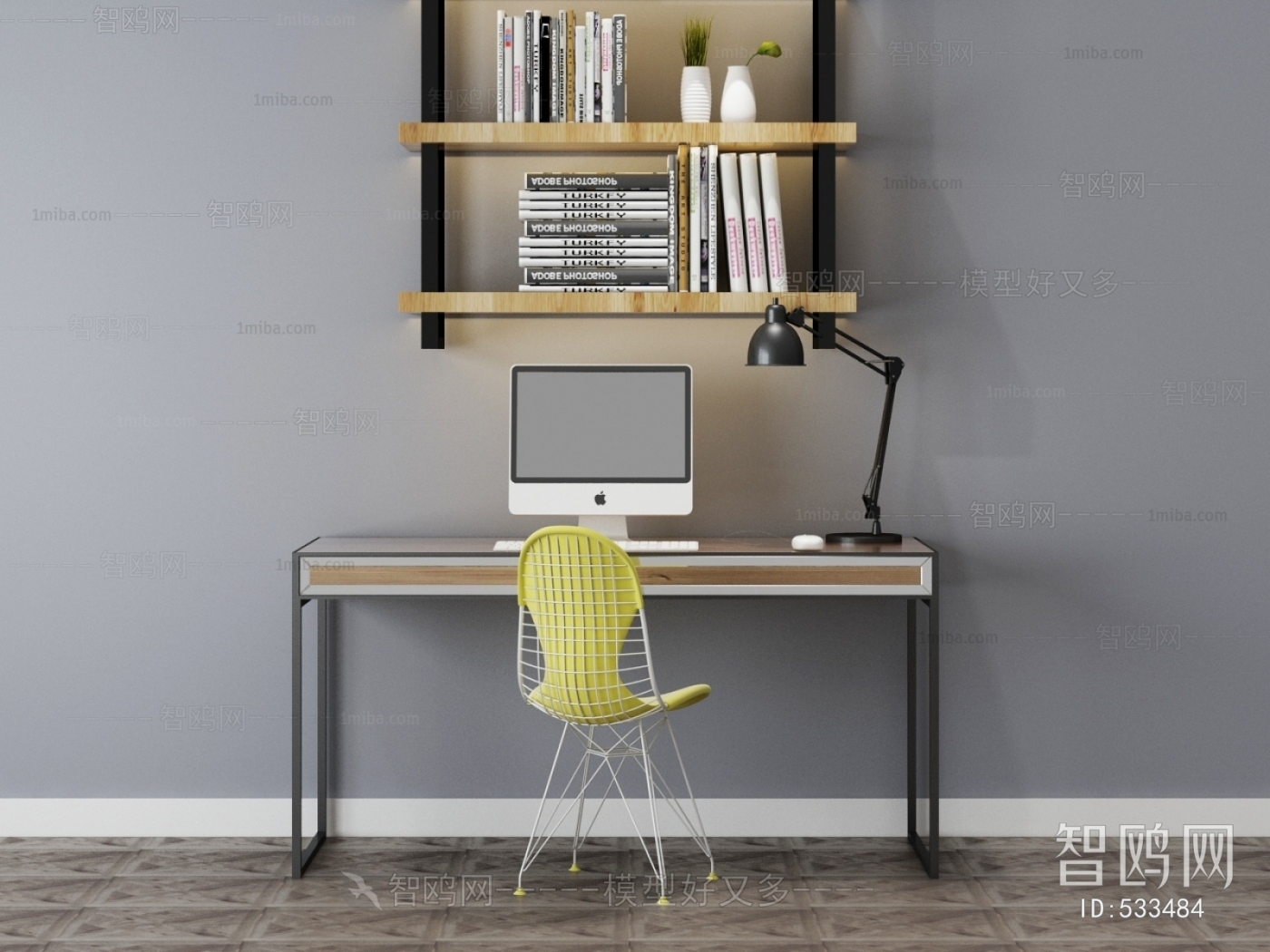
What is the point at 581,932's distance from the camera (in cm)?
273

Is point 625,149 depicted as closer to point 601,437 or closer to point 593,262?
point 593,262

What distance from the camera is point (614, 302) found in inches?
124

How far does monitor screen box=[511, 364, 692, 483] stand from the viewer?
3.22m

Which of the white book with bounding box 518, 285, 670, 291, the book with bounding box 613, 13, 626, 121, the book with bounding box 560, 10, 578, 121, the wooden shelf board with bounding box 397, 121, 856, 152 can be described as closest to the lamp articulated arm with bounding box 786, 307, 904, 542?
the white book with bounding box 518, 285, 670, 291

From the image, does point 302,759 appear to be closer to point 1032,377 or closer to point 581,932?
point 581,932

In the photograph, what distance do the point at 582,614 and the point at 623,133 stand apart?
51.2 inches

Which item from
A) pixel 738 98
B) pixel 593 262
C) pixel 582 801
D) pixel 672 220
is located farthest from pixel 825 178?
pixel 582 801

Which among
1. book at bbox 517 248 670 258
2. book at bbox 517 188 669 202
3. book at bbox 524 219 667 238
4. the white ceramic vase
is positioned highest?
the white ceramic vase

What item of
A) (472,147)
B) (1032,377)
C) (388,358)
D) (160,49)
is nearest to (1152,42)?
(1032,377)

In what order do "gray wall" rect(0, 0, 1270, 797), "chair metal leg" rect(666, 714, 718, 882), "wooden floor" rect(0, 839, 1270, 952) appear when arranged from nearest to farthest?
"wooden floor" rect(0, 839, 1270, 952) < "chair metal leg" rect(666, 714, 718, 882) < "gray wall" rect(0, 0, 1270, 797)

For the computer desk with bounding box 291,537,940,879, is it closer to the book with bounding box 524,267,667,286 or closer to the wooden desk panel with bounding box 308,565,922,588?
the wooden desk panel with bounding box 308,565,922,588

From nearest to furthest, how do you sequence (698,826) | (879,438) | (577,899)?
(577,899), (879,438), (698,826)

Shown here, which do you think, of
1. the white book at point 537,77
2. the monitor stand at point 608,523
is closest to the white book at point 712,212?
the white book at point 537,77

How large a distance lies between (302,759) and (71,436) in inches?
44.7
